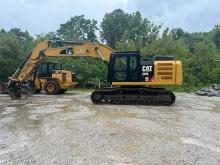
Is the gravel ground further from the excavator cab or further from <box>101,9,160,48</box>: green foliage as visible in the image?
<box>101,9,160,48</box>: green foliage

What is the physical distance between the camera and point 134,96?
18.8 meters

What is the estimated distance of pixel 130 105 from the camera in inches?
731

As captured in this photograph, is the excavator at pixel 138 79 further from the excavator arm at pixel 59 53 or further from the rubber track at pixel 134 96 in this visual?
the excavator arm at pixel 59 53

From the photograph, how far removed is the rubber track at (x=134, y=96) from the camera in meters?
18.6

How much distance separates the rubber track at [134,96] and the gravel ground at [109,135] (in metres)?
1.16

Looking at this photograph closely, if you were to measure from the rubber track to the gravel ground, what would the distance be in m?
1.16

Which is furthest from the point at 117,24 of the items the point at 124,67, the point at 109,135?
the point at 109,135

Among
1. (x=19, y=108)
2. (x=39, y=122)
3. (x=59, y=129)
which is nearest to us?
(x=59, y=129)

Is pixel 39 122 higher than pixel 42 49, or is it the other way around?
pixel 42 49

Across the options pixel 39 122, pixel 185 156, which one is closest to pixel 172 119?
pixel 39 122

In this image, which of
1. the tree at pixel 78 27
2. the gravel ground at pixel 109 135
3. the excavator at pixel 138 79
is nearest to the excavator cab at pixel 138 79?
the excavator at pixel 138 79

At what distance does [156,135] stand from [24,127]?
4097mm

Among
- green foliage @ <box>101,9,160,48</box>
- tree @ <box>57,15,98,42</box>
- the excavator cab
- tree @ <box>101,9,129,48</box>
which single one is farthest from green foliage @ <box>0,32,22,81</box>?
tree @ <box>57,15,98,42</box>

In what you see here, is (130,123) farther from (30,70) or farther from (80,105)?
(30,70)
